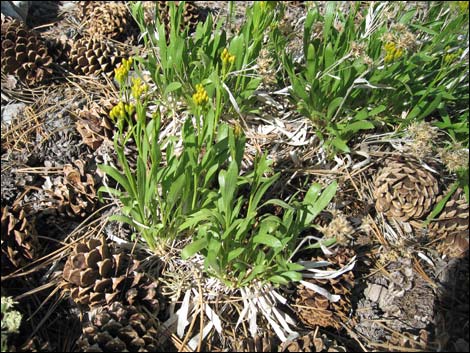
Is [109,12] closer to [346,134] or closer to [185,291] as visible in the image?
[346,134]

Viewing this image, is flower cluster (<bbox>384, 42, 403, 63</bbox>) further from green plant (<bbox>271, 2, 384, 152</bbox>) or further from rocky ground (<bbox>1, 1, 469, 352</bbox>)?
rocky ground (<bbox>1, 1, 469, 352</bbox>)

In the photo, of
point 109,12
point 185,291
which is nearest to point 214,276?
point 185,291

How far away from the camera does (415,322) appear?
1825 millimetres

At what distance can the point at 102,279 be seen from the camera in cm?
168

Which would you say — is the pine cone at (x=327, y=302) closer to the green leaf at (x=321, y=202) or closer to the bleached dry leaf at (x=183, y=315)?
the green leaf at (x=321, y=202)

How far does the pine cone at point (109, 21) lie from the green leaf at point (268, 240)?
167 cm

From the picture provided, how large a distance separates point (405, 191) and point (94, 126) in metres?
1.49

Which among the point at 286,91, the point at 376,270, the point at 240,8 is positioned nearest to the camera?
the point at 376,270

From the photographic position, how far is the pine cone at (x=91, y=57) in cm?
252

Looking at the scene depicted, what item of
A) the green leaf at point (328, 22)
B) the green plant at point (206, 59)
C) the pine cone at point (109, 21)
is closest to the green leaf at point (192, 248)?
the green plant at point (206, 59)

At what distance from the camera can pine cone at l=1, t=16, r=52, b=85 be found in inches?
94.3

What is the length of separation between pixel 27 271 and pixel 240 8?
2.16 metres

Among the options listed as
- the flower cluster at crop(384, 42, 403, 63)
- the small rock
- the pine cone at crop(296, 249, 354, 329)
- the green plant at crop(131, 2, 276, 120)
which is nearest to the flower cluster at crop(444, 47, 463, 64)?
the flower cluster at crop(384, 42, 403, 63)

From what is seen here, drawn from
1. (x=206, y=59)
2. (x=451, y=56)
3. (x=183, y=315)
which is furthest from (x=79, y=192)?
(x=451, y=56)
